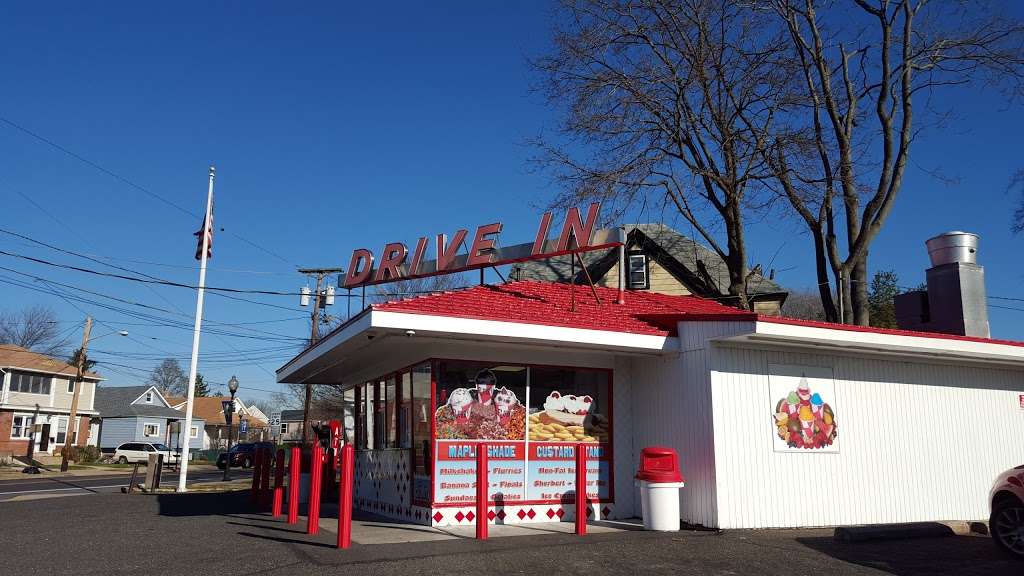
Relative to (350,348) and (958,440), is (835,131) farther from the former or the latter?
(350,348)

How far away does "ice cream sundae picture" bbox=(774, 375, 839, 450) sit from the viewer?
39.5 feet

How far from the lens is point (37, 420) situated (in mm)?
50844

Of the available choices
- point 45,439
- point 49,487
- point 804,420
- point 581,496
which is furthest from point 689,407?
point 45,439

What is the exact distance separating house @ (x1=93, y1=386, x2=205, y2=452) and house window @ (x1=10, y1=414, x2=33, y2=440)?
1143 cm

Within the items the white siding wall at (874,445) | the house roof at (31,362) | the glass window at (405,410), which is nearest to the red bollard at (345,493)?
the glass window at (405,410)

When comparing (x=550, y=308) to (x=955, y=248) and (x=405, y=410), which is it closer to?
(x=405, y=410)

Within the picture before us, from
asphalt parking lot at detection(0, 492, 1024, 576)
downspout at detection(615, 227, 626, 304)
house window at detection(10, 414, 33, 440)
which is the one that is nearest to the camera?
asphalt parking lot at detection(0, 492, 1024, 576)

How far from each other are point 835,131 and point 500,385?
1523cm

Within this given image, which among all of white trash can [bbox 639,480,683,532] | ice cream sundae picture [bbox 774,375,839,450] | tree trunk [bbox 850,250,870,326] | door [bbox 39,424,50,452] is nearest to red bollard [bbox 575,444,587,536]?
white trash can [bbox 639,480,683,532]

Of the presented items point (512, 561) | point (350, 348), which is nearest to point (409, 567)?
point (512, 561)

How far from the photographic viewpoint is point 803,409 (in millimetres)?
12273

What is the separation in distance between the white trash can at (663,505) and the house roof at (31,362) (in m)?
48.7

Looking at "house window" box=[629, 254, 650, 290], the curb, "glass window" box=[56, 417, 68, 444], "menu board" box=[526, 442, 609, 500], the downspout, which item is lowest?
the curb

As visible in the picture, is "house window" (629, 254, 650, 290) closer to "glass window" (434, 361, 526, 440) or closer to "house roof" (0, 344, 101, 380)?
"glass window" (434, 361, 526, 440)
